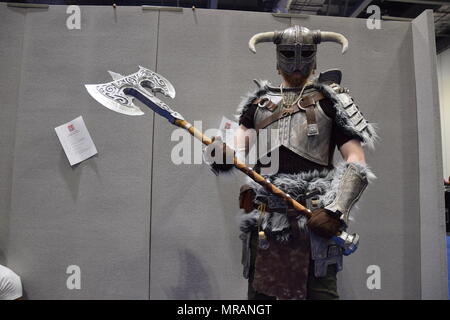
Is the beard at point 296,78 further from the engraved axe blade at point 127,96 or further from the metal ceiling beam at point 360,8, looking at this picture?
the metal ceiling beam at point 360,8

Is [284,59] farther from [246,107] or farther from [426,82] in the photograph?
[426,82]

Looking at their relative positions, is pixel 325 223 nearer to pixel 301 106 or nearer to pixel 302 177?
pixel 302 177

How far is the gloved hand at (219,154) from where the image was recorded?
4.32 feet

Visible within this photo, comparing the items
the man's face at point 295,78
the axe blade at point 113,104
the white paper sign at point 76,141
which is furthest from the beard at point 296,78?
the white paper sign at point 76,141

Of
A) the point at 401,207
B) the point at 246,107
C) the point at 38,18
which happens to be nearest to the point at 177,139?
the point at 246,107

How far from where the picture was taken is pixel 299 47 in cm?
135

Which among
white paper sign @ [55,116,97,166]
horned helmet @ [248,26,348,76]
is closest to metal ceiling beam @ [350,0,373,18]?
horned helmet @ [248,26,348,76]

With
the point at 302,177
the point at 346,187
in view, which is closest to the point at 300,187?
the point at 302,177

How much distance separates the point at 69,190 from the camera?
1.90m

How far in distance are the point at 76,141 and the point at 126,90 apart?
→ 2.30 ft

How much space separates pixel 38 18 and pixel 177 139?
3.46 ft

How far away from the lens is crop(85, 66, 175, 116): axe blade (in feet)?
4.40

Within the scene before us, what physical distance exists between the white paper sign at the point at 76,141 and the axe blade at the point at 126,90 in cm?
59

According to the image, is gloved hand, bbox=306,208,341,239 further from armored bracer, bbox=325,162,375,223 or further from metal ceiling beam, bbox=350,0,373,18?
metal ceiling beam, bbox=350,0,373,18
